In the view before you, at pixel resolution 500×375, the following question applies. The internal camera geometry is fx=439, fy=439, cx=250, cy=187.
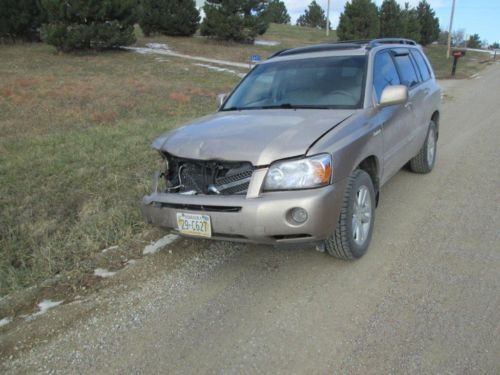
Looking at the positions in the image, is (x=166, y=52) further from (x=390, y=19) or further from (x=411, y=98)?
(x=411, y=98)

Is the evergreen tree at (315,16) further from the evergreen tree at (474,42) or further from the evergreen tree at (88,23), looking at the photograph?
the evergreen tree at (88,23)

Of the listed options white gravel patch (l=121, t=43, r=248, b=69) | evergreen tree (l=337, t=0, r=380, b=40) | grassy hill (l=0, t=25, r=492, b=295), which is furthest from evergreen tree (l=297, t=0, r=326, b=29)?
grassy hill (l=0, t=25, r=492, b=295)

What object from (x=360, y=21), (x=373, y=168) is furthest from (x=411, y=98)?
(x=360, y=21)

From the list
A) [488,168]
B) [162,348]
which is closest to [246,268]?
[162,348]

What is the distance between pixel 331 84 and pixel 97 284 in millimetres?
2704

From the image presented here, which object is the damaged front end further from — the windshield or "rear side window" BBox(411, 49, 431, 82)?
"rear side window" BBox(411, 49, 431, 82)

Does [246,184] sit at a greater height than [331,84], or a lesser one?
lesser

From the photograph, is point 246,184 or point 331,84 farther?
point 331,84

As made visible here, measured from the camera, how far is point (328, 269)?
356 centimetres

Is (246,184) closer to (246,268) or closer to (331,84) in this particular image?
(246,268)

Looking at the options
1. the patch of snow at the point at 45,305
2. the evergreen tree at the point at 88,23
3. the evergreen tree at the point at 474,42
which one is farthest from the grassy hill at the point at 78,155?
the evergreen tree at the point at 474,42

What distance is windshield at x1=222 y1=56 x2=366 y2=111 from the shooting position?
157 inches

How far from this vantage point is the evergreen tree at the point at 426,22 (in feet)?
136

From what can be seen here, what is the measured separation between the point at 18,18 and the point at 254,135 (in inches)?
864
